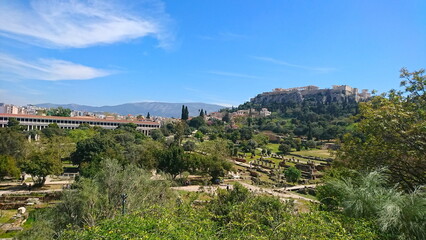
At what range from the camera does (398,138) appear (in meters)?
10.9

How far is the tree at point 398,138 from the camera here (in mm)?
10414

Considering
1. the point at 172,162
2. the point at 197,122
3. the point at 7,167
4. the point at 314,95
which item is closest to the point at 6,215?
the point at 7,167

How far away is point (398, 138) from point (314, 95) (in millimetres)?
140654

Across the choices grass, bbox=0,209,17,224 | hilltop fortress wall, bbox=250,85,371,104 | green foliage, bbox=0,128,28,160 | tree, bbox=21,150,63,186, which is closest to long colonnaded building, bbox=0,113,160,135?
green foliage, bbox=0,128,28,160

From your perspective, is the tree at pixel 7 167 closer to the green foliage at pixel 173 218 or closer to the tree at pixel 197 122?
the green foliage at pixel 173 218

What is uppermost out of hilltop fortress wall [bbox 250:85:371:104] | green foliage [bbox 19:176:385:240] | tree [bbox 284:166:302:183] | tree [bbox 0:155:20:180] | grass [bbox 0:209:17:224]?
hilltop fortress wall [bbox 250:85:371:104]

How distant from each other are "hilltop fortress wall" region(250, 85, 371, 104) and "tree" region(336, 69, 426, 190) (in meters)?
126

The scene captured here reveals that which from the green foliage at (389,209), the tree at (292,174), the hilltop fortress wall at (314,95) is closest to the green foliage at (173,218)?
the green foliage at (389,209)

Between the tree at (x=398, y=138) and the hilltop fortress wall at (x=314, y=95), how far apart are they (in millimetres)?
125835

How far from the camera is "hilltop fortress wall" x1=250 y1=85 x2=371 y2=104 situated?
129625mm

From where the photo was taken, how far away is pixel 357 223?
6367 mm

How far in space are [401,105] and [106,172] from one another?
631 inches

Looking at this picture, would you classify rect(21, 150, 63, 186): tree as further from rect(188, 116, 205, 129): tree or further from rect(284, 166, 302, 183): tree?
rect(188, 116, 205, 129): tree

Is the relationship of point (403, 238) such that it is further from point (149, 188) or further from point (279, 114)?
point (279, 114)
